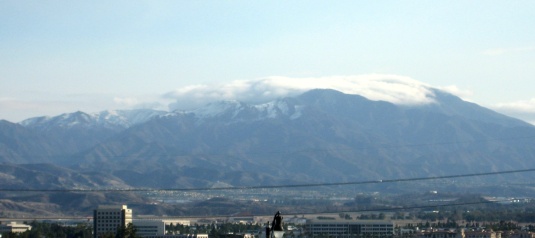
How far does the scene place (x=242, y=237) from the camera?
17038 centimetres

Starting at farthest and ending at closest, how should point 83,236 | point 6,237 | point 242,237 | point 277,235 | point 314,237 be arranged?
point 314,237 < point 83,236 < point 242,237 < point 6,237 < point 277,235

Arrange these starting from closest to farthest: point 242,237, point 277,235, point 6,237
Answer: point 277,235, point 6,237, point 242,237

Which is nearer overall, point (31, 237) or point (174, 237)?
point (31, 237)

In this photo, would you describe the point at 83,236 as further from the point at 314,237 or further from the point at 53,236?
the point at 314,237

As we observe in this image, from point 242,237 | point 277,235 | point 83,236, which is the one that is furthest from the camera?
point 83,236

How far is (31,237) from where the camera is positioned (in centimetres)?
17750

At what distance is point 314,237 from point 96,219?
3050cm

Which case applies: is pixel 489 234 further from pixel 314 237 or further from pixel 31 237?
pixel 31 237

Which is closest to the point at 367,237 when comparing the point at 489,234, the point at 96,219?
the point at 489,234

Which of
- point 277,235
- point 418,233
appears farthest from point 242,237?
point 277,235

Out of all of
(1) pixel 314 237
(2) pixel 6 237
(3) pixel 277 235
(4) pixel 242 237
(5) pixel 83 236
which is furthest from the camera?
(1) pixel 314 237

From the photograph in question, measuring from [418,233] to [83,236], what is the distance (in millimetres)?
46517

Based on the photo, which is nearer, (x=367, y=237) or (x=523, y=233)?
(x=523, y=233)

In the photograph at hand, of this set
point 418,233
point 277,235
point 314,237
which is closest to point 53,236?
point 314,237
